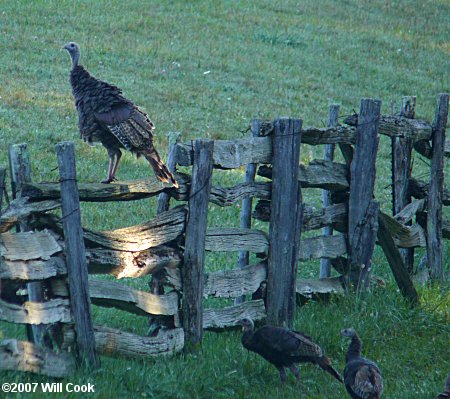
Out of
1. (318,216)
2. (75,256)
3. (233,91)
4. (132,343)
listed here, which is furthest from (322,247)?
(233,91)

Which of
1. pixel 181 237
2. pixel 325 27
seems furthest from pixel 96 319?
pixel 325 27

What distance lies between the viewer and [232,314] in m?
7.58

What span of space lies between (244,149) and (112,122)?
45.8 inches

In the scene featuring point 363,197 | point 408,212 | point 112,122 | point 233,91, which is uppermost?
point 112,122

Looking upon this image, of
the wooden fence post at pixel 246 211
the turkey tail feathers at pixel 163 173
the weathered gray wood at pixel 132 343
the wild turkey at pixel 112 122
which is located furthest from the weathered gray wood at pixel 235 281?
the wild turkey at pixel 112 122

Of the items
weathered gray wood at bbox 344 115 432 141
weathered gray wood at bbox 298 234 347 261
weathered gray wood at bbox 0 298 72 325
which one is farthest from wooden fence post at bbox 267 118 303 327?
weathered gray wood at bbox 0 298 72 325

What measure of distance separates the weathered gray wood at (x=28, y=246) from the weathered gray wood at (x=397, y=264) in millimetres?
3941

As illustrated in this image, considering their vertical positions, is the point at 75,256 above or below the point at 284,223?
above

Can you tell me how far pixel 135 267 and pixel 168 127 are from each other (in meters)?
9.77

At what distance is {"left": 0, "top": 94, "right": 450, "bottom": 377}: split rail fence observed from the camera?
588 cm

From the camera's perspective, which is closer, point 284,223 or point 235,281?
point 235,281

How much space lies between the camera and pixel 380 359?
7562 mm

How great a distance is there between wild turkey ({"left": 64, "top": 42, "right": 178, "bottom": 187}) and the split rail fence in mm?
350

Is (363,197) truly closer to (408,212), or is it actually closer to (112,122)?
(408,212)
